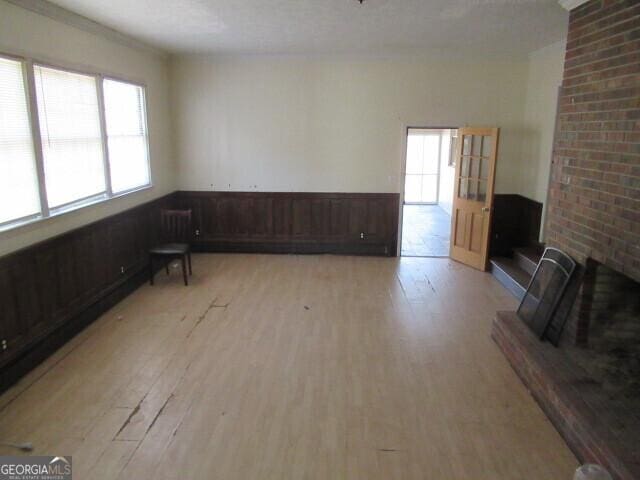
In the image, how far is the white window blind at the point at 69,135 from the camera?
13.0 ft

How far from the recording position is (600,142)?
3301 millimetres

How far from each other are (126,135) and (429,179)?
8454 mm

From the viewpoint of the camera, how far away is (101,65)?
4.86 m

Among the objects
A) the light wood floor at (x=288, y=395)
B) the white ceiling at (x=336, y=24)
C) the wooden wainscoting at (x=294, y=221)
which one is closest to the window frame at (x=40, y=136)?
the white ceiling at (x=336, y=24)

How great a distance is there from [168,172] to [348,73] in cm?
301

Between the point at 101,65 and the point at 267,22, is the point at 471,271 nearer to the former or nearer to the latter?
the point at 267,22

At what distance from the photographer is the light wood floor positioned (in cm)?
275

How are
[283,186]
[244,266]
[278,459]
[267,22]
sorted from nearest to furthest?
[278,459] → [267,22] → [244,266] → [283,186]

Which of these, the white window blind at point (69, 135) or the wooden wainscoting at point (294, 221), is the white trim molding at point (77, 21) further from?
the wooden wainscoting at point (294, 221)

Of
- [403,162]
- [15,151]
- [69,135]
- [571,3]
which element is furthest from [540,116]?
[15,151]

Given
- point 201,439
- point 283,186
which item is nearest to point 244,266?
point 283,186

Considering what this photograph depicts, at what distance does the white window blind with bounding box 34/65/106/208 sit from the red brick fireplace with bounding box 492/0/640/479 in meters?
4.18

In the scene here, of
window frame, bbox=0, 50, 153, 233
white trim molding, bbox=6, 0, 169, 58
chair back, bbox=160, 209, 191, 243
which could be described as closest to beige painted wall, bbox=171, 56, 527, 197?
chair back, bbox=160, 209, 191, 243

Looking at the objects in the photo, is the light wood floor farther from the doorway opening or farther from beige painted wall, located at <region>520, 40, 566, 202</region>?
the doorway opening
